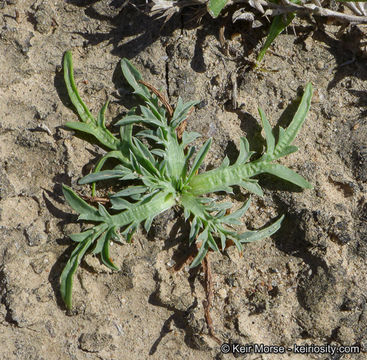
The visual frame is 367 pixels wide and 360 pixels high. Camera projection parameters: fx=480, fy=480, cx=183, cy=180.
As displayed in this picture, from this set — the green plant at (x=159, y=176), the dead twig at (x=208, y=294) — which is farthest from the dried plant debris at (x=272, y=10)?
the dead twig at (x=208, y=294)

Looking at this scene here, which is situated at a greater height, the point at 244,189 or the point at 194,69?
the point at 194,69

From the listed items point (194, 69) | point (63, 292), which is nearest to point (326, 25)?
point (194, 69)

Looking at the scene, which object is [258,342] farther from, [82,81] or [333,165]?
[82,81]

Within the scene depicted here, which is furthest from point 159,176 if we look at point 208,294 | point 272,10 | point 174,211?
point 272,10

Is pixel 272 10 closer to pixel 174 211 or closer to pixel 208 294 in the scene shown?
pixel 174 211

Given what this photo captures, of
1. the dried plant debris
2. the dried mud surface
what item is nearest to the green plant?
the dried mud surface

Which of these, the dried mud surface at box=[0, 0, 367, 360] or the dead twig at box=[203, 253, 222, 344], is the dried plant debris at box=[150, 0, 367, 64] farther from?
the dead twig at box=[203, 253, 222, 344]
